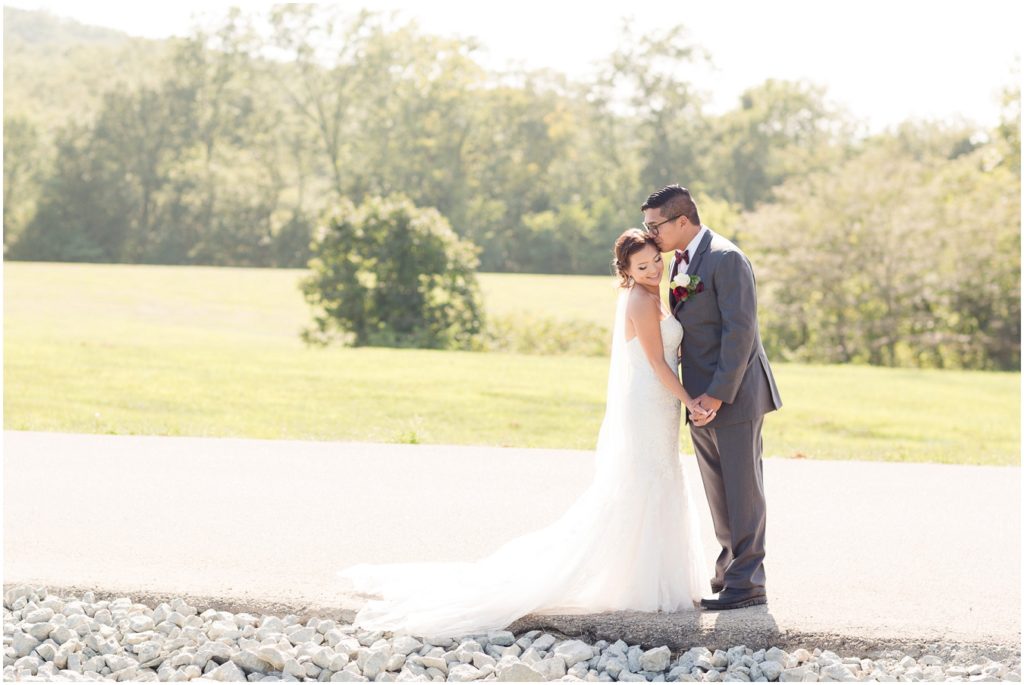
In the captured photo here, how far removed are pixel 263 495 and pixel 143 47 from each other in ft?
187

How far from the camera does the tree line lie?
47938 millimetres

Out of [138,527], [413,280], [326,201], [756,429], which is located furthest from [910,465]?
[326,201]

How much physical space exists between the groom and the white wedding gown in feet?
0.45

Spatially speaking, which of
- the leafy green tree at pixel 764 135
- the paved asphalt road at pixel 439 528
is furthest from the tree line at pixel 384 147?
the paved asphalt road at pixel 439 528

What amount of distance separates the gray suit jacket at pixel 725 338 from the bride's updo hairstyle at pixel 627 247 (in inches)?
9.2

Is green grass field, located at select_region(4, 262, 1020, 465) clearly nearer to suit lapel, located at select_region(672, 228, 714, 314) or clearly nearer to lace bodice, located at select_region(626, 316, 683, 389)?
lace bodice, located at select_region(626, 316, 683, 389)

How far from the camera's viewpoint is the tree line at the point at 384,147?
4794cm

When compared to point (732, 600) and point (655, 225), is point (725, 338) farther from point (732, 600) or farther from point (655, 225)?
point (732, 600)

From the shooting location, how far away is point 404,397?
13.8m

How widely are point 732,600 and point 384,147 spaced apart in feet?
155

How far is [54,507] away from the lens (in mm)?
7395

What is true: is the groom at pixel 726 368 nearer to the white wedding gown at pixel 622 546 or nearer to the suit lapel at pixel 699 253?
the suit lapel at pixel 699 253

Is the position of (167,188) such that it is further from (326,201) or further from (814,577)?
(814,577)

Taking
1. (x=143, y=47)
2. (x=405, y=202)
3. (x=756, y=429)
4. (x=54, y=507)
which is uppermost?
(x=143, y=47)
